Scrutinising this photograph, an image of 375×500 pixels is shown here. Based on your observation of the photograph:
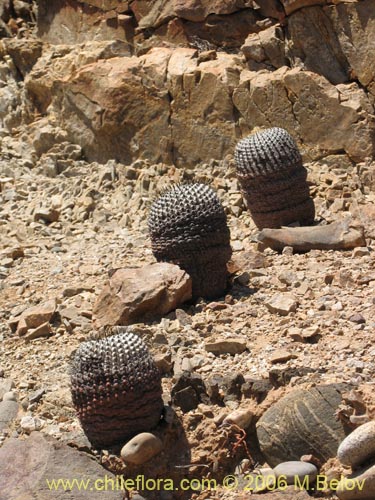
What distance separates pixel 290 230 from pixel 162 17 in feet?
10.8

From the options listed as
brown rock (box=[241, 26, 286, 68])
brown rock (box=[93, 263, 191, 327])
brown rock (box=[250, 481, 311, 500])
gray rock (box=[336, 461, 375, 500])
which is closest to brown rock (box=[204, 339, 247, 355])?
brown rock (box=[93, 263, 191, 327])

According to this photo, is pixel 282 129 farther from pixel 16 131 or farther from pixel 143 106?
pixel 16 131

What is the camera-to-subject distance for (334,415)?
512cm

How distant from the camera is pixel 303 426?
5141mm

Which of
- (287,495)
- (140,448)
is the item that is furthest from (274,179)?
(287,495)

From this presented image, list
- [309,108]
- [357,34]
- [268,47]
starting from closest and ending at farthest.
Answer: [357,34] → [309,108] → [268,47]

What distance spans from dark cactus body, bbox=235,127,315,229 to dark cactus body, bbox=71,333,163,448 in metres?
2.98

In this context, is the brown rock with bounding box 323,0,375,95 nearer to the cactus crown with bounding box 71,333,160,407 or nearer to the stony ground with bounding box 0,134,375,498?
the stony ground with bounding box 0,134,375,498

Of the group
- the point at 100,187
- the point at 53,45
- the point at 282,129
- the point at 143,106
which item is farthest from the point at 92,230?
the point at 53,45

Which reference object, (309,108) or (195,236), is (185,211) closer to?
(195,236)

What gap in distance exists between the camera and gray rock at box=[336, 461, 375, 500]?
4648 mm

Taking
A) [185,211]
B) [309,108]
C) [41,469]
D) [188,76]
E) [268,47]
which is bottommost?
[41,469]

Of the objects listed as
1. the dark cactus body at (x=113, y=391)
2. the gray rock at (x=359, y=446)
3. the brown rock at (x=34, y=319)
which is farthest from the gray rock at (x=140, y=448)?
the brown rock at (x=34, y=319)

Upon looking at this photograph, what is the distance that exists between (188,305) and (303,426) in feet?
6.22
